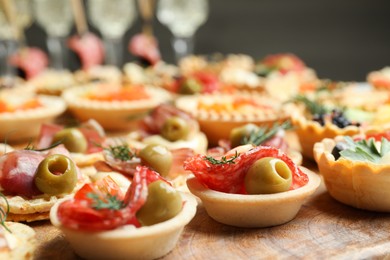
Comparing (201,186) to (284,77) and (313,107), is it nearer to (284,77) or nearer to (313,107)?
(313,107)

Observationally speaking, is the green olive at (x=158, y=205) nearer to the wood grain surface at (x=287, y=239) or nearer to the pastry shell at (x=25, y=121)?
the wood grain surface at (x=287, y=239)

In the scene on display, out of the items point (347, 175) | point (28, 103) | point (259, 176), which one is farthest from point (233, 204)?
point (28, 103)

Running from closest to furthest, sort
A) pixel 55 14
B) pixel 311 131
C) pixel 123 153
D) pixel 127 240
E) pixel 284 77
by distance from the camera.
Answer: pixel 127 240, pixel 123 153, pixel 311 131, pixel 284 77, pixel 55 14

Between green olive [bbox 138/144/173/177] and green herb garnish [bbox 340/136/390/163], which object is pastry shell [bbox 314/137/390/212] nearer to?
green herb garnish [bbox 340/136/390/163]

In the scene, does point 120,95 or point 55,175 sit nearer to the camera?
point 55,175

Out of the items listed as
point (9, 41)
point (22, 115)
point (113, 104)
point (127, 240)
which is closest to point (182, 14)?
point (9, 41)

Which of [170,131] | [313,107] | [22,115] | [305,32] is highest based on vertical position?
[313,107]

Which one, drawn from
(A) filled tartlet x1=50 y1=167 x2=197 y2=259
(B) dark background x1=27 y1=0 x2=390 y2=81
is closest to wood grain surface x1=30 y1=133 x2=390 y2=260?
(A) filled tartlet x1=50 y1=167 x2=197 y2=259
